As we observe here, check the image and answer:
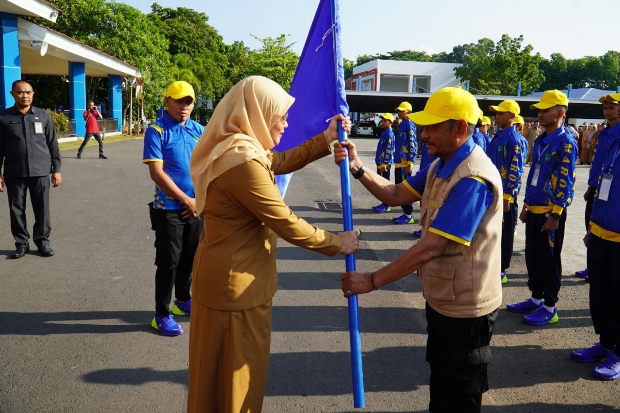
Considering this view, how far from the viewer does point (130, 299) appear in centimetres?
529

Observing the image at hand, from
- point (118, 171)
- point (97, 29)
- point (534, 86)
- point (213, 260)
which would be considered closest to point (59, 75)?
point (97, 29)

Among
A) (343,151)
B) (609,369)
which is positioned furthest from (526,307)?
(343,151)

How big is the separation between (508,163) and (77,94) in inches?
974

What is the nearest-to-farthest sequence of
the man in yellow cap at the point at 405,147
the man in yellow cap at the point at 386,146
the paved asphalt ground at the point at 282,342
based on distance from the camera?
1. the paved asphalt ground at the point at 282,342
2. the man in yellow cap at the point at 405,147
3. the man in yellow cap at the point at 386,146

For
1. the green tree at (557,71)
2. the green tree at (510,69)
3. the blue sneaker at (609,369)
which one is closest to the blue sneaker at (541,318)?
the blue sneaker at (609,369)

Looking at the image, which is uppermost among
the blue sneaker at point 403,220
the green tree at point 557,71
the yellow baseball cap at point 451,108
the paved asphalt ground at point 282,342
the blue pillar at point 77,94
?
the green tree at point 557,71

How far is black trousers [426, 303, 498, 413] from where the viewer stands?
2.69 m

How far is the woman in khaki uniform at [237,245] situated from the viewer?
2455 mm

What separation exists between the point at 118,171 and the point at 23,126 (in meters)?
8.76

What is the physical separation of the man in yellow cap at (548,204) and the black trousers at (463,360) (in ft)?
8.60

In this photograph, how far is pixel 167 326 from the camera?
4.53m

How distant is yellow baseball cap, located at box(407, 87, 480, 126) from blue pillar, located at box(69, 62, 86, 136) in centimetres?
2622

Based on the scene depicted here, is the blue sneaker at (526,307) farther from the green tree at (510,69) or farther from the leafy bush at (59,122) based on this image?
the green tree at (510,69)

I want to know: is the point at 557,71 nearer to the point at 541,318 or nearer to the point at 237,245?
the point at 541,318
